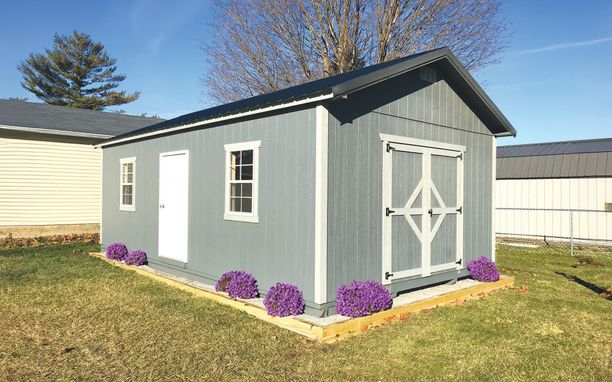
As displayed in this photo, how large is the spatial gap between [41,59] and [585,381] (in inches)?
1442

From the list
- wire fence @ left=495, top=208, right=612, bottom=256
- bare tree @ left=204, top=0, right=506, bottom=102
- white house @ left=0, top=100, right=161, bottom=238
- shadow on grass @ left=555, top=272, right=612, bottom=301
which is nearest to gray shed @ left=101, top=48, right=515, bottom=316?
shadow on grass @ left=555, top=272, right=612, bottom=301

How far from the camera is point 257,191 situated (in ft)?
22.4

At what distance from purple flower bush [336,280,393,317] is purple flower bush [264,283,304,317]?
51 cm

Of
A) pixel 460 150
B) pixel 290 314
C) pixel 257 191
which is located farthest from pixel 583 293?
pixel 257 191

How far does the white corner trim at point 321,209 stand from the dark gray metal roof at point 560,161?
1294 cm

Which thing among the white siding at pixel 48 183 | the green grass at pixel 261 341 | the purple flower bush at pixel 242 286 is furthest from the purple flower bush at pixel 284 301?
the white siding at pixel 48 183

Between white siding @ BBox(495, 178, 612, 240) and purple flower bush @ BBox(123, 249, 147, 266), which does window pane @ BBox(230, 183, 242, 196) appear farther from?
white siding @ BBox(495, 178, 612, 240)

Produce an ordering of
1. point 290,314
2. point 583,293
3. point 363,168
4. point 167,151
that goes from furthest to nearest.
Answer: point 167,151 < point 583,293 < point 363,168 < point 290,314

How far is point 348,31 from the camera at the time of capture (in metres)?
18.0

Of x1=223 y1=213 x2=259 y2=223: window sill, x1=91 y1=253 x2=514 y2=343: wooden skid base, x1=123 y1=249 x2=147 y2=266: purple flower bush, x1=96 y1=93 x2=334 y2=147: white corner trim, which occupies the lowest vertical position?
x1=91 y1=253 x2=514 y2=343: wooden skid base

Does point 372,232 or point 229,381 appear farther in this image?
point 372,232

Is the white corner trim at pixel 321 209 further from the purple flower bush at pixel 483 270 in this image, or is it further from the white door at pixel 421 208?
the purple flower bush at pixel 483 270

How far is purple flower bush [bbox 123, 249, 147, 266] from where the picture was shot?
378 inches

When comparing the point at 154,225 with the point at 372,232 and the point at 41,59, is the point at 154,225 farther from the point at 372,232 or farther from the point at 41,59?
the point at 41,59
